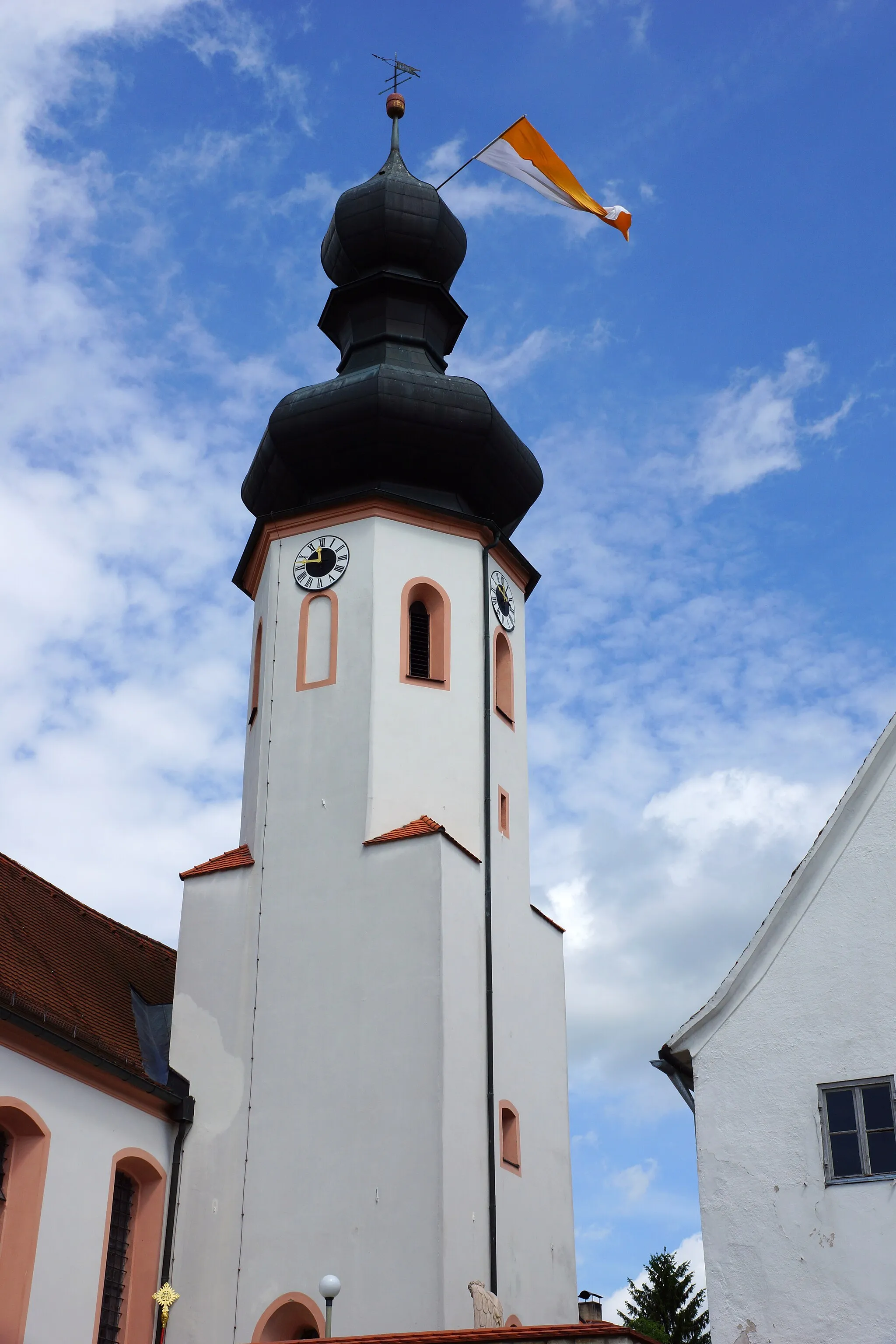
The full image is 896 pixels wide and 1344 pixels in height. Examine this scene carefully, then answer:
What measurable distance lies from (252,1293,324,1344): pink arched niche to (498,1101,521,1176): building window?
276 cm

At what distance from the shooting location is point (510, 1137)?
18750mm

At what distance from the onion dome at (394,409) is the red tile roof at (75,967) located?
6.18 m

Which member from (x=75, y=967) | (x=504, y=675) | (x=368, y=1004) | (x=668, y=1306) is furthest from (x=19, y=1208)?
(x=668, y=1306)

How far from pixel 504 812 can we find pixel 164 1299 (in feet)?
24.1

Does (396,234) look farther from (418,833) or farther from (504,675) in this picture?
(418,833)

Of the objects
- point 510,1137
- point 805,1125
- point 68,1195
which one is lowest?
point 805,1125

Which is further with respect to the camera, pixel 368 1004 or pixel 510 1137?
pixel 510 1137

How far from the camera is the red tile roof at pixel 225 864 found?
20.2m

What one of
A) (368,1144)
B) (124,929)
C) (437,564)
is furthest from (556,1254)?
(437,564)

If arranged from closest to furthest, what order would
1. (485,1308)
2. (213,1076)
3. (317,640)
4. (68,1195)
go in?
(485,1308) → (68,1195) → (213,1076) → (317,640)

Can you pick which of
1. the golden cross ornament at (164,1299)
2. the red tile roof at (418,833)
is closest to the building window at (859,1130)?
the red tile roof at (418,833)

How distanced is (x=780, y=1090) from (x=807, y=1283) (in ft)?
4.42

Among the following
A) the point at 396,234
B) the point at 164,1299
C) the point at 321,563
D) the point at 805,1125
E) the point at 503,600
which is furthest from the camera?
the point at 396,234

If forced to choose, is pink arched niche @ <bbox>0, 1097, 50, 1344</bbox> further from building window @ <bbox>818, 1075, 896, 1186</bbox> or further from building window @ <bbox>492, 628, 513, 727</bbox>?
building window @ <bbox>492, 628, 513, 727</bbox>
